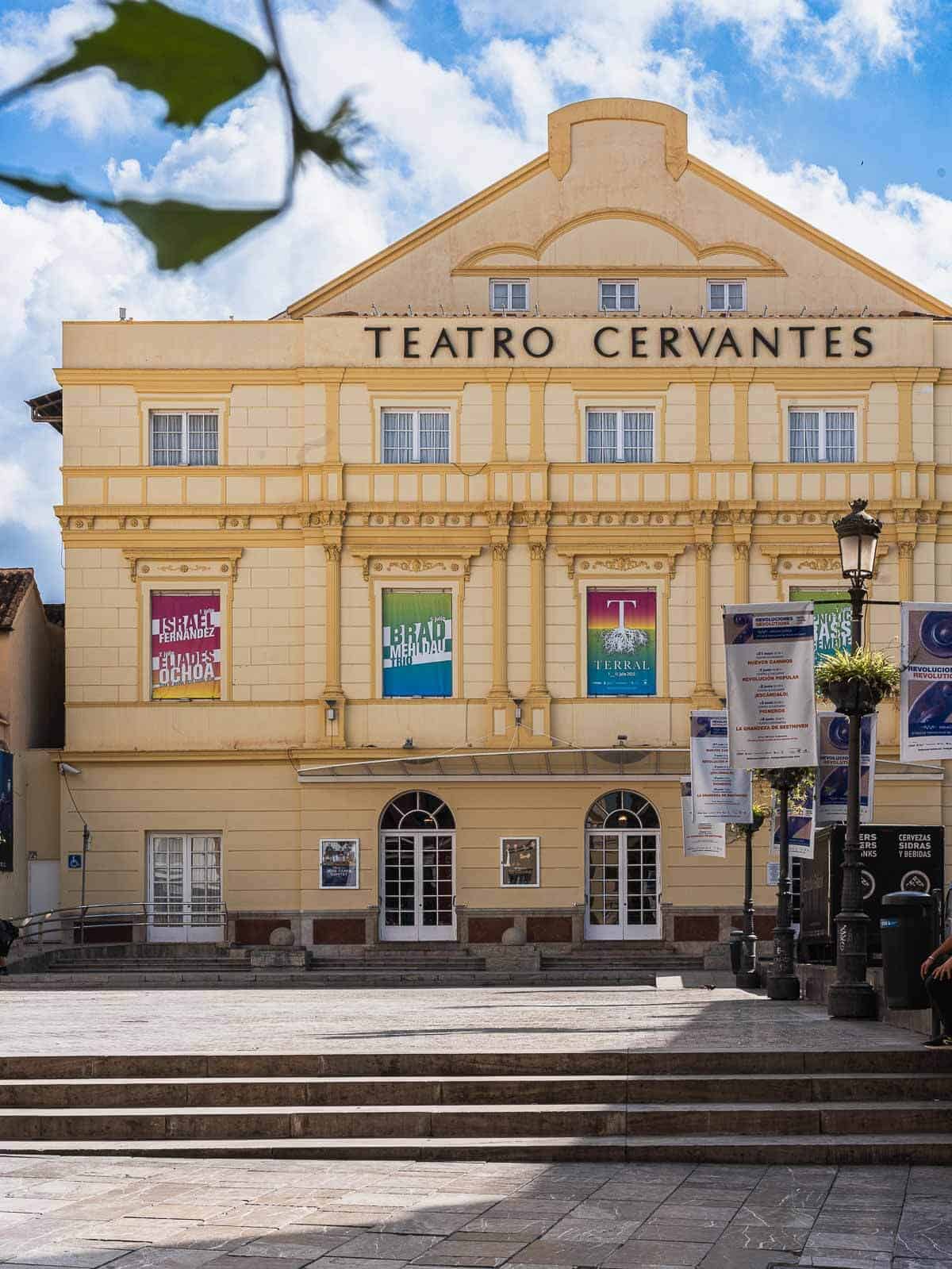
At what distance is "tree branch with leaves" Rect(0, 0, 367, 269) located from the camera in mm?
1124

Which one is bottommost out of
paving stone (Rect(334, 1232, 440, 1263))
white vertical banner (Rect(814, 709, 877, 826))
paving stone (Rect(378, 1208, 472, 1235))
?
paving stone (Rect(378, 1208, 472, 1235))

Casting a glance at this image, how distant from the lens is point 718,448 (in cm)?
4481

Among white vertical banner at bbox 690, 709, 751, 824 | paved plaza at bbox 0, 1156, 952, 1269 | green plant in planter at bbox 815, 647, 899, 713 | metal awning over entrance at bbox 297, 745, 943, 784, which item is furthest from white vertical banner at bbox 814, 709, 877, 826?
metal awning over entrance at bbox 297, 745, 943, 784

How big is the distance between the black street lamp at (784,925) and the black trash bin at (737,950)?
20.3 ft

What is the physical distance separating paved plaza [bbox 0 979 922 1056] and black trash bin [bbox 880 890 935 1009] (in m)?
0.37

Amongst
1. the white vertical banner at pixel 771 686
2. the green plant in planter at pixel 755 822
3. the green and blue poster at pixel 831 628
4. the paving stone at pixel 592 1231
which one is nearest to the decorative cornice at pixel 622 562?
the green and blue poster at pixel 831 628

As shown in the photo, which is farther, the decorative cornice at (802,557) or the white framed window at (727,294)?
the white framed window at (727,294)

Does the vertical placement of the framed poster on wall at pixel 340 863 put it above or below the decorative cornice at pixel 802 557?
below

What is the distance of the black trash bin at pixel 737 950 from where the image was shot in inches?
1372

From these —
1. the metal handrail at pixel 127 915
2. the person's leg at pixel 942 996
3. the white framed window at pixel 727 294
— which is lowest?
the metal handrail at pixel 127 915

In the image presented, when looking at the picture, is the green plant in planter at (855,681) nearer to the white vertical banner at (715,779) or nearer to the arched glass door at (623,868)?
the white vertical banner at (715,779)

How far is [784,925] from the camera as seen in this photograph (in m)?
27.4

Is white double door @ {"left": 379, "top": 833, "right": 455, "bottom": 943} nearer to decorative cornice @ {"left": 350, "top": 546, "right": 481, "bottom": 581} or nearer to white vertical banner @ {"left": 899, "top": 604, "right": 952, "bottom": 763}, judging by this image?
decorative cornice @ {"left": 350, "top": 546, "right": 481, "bottom": 581}

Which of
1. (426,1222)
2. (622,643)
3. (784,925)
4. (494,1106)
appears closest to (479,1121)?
(494,1106)
